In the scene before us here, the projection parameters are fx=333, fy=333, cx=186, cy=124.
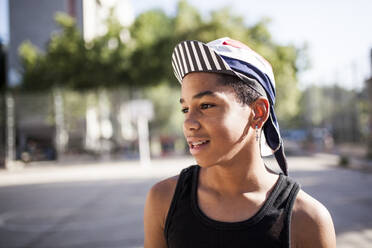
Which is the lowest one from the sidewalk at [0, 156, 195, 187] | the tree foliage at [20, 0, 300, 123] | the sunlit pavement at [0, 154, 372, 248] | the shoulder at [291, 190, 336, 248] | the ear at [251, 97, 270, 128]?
the sunlit pavement at [0, 154, 372, 248]

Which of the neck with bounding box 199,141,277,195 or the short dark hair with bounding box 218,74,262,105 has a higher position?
the short dark hair with bounding box 218,74,262,105

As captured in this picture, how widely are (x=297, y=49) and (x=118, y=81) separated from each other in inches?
579

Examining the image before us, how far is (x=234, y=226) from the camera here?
1330 mm

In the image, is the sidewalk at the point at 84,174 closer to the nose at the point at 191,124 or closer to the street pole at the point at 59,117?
the street pole at the point at 59,117

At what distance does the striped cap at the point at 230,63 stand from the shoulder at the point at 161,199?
51 centimetres

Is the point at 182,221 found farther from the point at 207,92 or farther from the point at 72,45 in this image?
the point at 72,45

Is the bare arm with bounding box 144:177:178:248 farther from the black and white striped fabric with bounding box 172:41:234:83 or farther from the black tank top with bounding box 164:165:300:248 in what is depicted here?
the black and white striped fabric with bounding box 172:41:234:83

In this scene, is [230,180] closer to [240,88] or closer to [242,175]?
→ [242,175]

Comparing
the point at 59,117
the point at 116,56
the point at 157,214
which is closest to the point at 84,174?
the point at 59,117

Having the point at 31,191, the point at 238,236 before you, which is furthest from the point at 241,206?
the point at 31,191

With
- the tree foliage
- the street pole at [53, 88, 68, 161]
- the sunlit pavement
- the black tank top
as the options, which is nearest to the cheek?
the black tank top

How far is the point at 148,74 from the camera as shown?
2403 cm

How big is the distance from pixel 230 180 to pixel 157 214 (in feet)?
1.21

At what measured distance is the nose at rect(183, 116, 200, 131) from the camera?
1.36 metres
